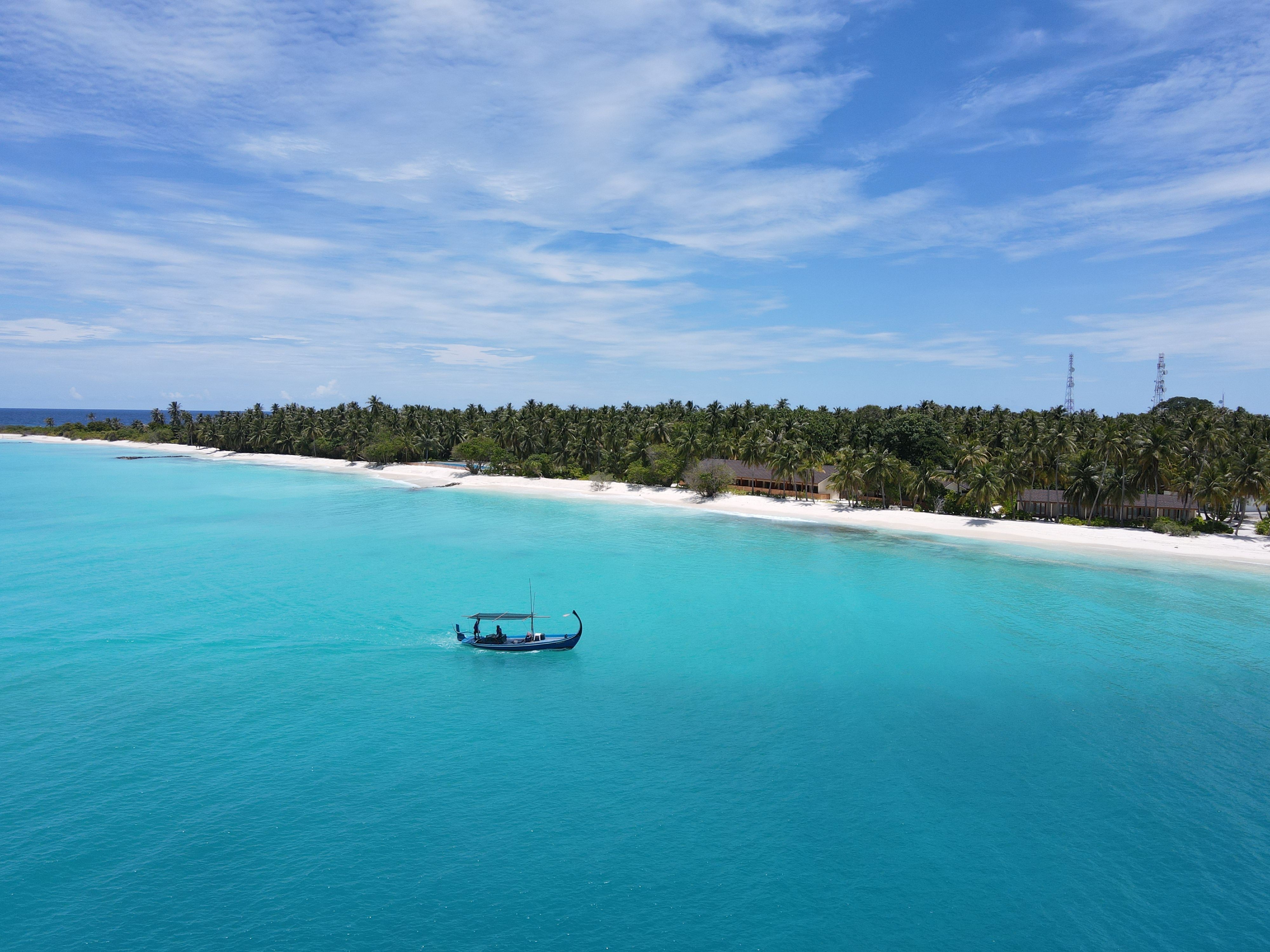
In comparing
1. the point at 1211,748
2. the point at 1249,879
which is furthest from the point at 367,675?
the point at 1211,748

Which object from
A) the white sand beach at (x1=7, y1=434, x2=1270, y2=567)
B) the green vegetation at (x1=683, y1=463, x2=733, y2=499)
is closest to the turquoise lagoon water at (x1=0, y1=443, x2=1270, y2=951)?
the white sand beach at (x1=7, y1=434, x2=1270, y2=567)

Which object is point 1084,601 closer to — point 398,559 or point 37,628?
point 398,559

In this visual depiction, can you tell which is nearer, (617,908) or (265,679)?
(617,908)

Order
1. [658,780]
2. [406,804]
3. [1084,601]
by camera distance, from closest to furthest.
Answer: [406,804] < [658,780] < [1084,601]

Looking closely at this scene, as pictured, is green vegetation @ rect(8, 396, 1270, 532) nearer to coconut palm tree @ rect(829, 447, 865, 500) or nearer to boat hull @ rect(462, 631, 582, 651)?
coconut palm tree @ rect(829, 447, 865, 500)

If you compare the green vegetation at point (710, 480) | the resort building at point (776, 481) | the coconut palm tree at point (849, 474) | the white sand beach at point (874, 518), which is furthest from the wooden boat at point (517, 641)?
the resort building at point (776, 481)
